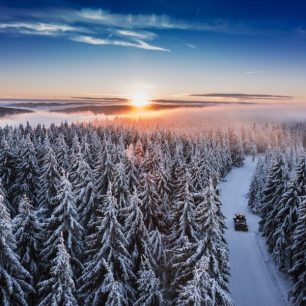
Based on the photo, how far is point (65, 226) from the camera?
25.0m

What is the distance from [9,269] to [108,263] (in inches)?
250

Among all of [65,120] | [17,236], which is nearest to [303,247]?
[17,236]

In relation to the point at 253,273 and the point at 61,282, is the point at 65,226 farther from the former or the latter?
the point at 253,273

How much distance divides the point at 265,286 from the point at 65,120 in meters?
115

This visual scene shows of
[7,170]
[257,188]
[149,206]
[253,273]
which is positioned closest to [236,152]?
[257,188]

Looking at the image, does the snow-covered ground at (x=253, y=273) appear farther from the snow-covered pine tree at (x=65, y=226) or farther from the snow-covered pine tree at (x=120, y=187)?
the snow-covered pine tree at (x=65, y=226)

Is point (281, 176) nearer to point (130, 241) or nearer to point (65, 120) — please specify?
point (130, 241)

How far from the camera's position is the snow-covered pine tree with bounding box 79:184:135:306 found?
899 inches

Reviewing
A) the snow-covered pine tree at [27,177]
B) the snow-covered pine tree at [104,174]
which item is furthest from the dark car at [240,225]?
the snow-covered pine tree at [27,177]

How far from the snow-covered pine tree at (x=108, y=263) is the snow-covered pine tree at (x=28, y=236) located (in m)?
4.01

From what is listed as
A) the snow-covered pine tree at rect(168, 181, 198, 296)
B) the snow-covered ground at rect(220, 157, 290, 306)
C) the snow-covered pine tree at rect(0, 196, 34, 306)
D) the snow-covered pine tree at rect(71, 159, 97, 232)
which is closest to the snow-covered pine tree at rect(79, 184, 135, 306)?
the snow-covered pine tree at rect(168, 181, 198, 296)

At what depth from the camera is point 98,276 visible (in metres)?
23.5

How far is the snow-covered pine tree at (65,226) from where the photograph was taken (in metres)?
24.4

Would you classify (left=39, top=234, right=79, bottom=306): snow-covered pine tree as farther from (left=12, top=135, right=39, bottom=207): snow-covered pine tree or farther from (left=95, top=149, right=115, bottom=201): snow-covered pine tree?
(left=12, top=135, right=39, bottom=207): snow-covered pine tree
